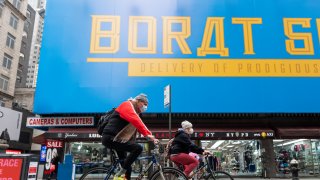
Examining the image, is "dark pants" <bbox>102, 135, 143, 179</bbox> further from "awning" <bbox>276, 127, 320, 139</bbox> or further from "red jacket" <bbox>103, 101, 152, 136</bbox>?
"awning" <bbox>276, 127, 320, 139</bbox>

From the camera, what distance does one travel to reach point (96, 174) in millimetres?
5969

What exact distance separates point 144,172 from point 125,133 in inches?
33.4

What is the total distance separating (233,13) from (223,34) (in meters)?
1.51

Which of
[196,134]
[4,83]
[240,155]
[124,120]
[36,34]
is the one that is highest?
[36,34]

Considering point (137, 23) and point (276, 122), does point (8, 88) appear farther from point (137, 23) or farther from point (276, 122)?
point (276, 122)

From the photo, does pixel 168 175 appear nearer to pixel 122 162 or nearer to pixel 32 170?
pixel 122 162

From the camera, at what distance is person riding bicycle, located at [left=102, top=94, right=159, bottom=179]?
5479 mm

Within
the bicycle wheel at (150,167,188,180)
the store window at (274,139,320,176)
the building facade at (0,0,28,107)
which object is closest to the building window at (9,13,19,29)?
the building facade at (0,0,28,107)

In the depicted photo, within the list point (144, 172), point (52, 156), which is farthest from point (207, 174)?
point (52, 156)

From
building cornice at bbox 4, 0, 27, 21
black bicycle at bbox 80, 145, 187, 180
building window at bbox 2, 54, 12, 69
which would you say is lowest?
black bicycle at bbox 80, 145, 187, 180

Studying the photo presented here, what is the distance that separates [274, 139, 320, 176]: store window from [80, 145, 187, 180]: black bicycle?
14451mm

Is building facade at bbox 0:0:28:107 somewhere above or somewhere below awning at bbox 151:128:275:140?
above

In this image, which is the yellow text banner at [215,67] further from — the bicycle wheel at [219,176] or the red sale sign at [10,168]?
the red sale sign at [10,168]

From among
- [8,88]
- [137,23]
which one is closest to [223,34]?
[137,23]
